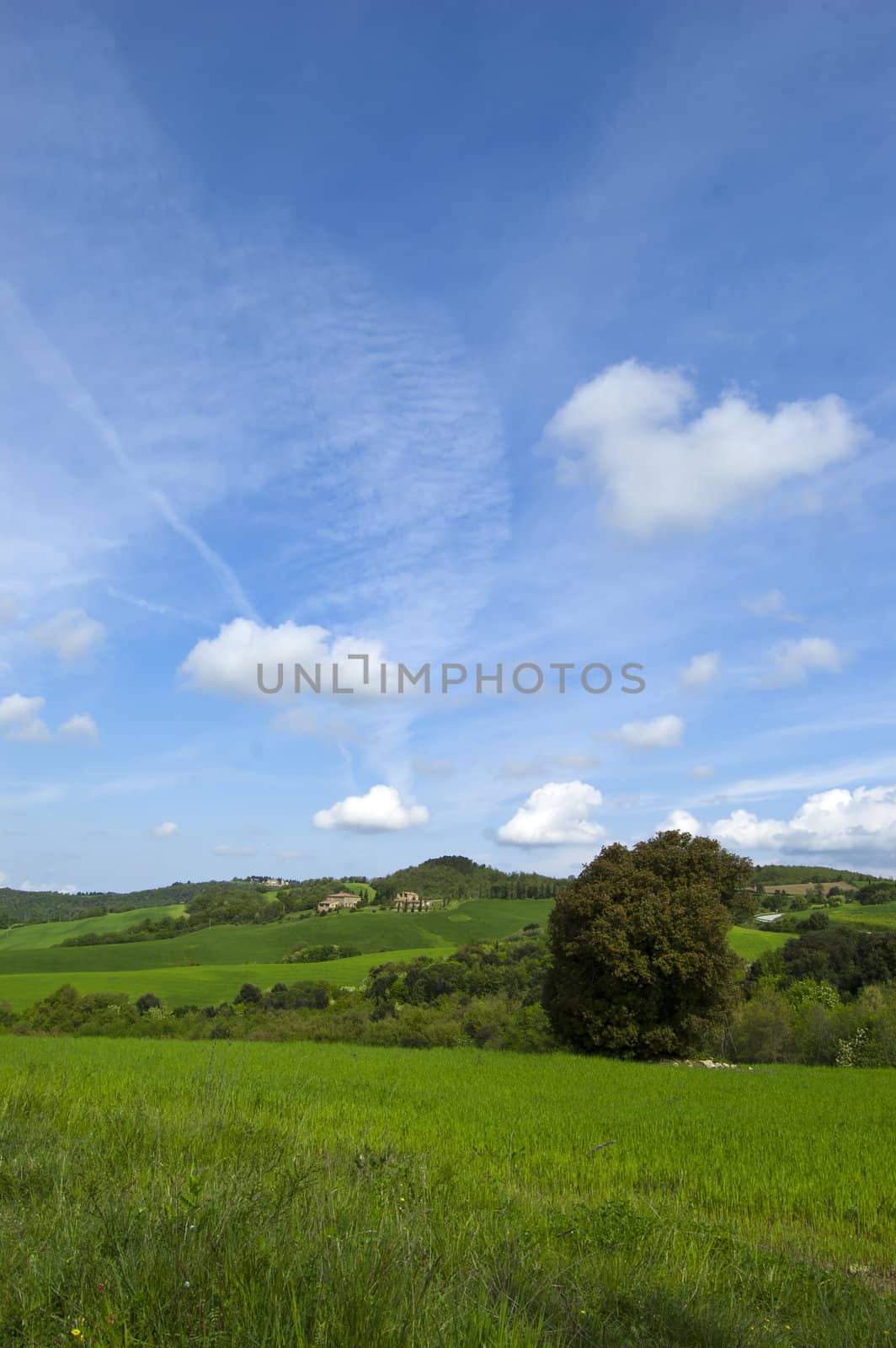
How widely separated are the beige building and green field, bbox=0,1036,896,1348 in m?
135

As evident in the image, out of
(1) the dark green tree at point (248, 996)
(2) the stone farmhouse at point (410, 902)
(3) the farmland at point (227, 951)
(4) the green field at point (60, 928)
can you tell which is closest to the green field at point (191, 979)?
(3) the farmland at point (227, 951)

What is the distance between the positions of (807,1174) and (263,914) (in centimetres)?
14208

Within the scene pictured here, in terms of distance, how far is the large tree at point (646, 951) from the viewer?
84.5 feet

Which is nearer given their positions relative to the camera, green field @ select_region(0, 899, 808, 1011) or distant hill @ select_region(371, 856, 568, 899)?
green field @ select_region(0, 899, 808, 1011)

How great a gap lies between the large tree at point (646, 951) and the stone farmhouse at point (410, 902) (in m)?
113

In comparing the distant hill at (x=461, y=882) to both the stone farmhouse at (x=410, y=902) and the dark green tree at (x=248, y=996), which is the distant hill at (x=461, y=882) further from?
the dark green tree at (x=248, y=996)

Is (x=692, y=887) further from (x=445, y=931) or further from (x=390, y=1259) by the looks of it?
(x=445, y=931)

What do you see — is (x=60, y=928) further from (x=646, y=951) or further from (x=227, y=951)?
(x=646, y=951)

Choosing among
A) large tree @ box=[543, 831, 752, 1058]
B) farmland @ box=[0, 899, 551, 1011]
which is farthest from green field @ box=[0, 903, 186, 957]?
large tree @ box=[543, 831, 752, 1058]

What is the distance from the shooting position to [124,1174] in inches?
193

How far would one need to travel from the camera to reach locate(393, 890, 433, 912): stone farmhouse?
141 meters

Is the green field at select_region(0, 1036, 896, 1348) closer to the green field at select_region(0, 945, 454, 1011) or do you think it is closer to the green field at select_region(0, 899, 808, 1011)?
the green field at select_region(0, 899, 808, 1011)

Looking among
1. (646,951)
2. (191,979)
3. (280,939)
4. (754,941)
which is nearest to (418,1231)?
(646,951)

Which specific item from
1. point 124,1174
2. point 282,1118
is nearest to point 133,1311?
point 124,1174
